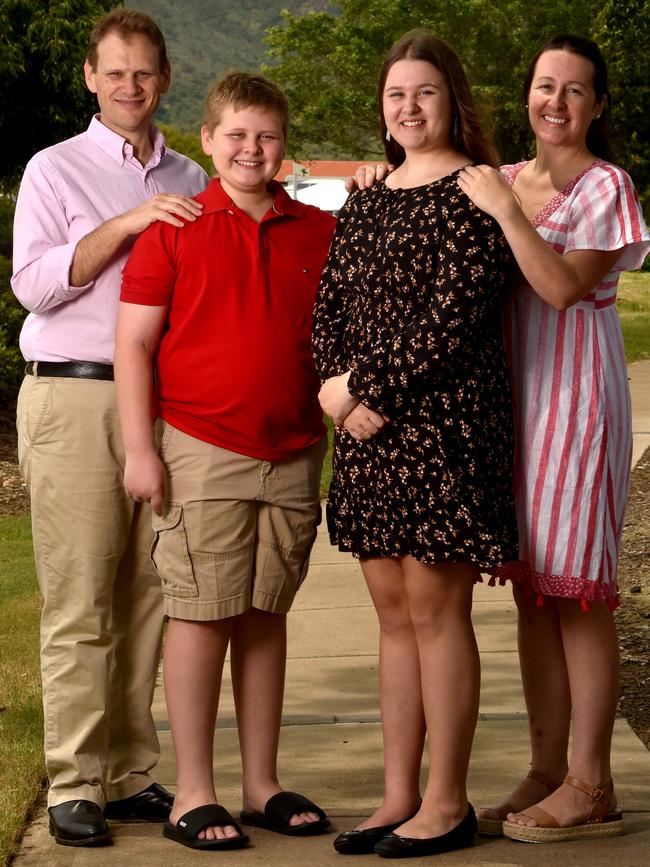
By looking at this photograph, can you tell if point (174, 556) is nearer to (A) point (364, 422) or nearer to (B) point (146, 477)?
(B) point (146, 477)

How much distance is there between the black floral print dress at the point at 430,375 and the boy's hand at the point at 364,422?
0.08ft

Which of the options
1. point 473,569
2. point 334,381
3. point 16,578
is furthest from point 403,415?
point 16,578

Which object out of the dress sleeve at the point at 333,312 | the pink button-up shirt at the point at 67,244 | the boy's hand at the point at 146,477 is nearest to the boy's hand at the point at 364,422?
the dress sleeve at the point at 333,312

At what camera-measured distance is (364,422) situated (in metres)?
3.51

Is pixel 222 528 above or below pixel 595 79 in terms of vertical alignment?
below

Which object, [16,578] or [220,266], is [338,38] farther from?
[220,266]

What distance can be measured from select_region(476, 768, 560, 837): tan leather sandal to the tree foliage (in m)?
27.7

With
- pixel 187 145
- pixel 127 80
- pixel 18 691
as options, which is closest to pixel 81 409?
pixel 127 80

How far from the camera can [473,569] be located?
11.7ft

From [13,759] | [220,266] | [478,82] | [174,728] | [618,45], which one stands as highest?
[478,82]

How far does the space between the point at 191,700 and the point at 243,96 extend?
5.47 ft

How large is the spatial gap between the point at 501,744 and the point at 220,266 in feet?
6.72

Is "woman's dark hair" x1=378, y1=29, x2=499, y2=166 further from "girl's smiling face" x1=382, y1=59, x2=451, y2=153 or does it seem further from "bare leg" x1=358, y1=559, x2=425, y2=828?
"bare leg" x1=358, y1=559, x2=425, y2=828

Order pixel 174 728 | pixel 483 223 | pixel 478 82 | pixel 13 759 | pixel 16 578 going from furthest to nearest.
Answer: pixel 478 82, pixel 16 578, pixel 13 759, pixel 174 728, pixel 483 223
